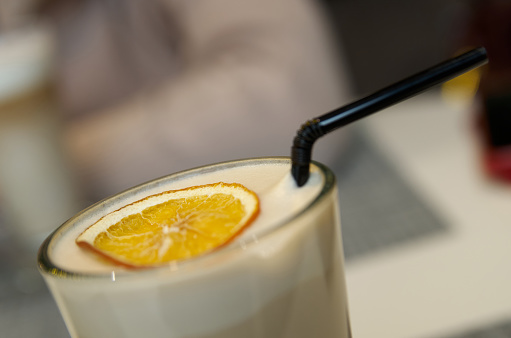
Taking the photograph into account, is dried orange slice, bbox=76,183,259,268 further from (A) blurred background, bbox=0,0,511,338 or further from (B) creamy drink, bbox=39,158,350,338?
(A) blurred background, bbox=0,0,511,338

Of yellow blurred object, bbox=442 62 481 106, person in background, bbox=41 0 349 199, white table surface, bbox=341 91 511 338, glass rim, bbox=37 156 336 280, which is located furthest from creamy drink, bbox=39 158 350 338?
yellow blurred object, bbox=442 62 481 106

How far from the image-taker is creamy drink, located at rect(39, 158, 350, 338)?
22 centimetres

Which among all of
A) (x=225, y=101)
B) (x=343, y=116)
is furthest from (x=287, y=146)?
(x=343, y=116)

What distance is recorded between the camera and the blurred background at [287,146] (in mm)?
490

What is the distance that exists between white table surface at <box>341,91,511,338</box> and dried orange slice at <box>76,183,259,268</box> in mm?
232

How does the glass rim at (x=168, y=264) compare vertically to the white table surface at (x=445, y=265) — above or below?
above

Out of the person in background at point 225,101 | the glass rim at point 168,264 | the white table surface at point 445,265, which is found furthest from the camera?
the person in background at point 225,101

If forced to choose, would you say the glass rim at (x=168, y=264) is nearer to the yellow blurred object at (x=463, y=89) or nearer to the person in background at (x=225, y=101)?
the person in background at (x=225, y=101)

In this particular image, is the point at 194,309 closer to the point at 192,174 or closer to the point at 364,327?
the point at 192,174

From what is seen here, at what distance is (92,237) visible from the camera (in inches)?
10.1

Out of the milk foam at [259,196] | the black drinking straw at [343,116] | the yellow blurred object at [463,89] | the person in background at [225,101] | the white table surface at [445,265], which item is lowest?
the white table surface at [445,265]

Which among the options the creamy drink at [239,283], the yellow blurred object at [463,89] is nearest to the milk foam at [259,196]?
the creamy drink at [239,283]

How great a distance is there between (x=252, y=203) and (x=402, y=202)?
0.40 meters

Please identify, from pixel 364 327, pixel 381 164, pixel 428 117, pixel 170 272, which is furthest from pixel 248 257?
pixel 428 117
